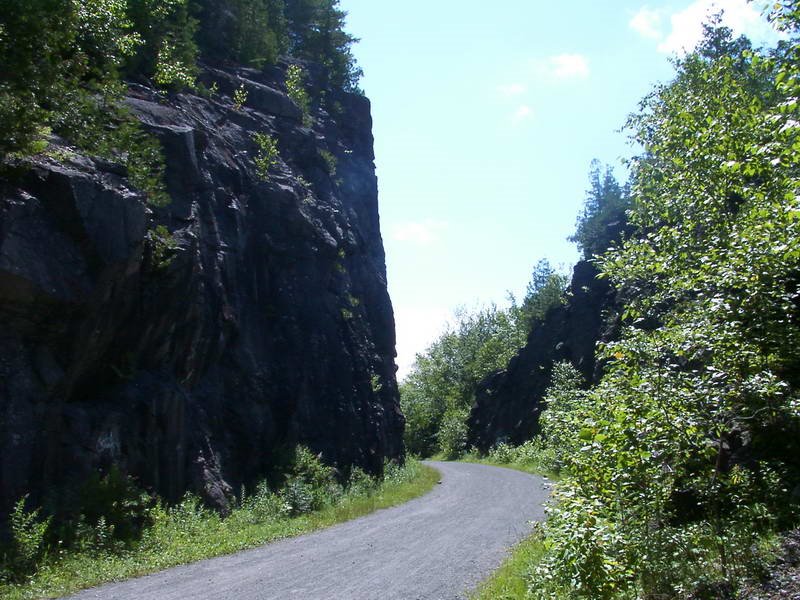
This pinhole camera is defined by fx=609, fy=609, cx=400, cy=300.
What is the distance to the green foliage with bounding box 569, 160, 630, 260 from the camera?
47969mm

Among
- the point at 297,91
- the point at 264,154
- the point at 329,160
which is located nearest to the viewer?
the point at 264,154

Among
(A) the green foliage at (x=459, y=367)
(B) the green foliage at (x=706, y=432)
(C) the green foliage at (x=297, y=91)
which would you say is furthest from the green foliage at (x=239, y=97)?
(A) the green foliage at (x=459, y=367)

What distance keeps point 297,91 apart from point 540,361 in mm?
31594

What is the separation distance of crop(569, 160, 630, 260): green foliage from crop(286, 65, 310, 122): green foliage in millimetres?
25158

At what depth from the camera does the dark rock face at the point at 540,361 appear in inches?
1773

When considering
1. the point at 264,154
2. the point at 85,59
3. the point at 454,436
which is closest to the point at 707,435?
the point at 85,59

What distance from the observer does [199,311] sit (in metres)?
17.2

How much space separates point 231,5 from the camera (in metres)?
26.6

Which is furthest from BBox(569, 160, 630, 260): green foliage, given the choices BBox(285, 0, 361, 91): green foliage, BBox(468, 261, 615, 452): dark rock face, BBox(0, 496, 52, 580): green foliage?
BBox(0, 496, 52, 580): green foliage

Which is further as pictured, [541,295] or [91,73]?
[541,295]

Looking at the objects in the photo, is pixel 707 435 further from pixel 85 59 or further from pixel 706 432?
pixel 85 59

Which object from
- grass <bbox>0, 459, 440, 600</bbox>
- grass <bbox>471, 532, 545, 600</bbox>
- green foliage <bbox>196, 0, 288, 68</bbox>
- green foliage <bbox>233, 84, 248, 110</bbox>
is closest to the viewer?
grass <bbox>471, 532, 545, 600</bbox>

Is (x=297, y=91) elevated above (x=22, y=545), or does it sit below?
above

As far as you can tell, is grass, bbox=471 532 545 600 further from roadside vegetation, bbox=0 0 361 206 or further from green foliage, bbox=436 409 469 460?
green foliage, bbox=436 409 469 460
